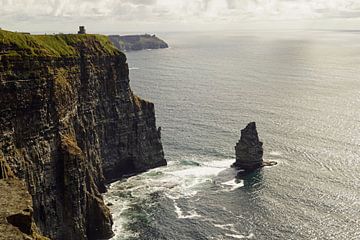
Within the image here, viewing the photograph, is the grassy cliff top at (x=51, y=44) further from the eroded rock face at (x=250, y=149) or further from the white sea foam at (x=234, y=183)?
the white sea foam at (x=234, y=183)

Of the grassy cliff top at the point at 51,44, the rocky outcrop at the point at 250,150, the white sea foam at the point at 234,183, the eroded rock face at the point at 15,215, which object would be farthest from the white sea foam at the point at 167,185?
the eroded rock face at the point at 15,215

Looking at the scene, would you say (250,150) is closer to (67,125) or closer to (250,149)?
(250,149)

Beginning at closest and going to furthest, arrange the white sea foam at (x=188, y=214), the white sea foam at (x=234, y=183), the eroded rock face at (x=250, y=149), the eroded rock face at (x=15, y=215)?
1. the eroded rock face at (x=15, y=215)
2. the white sea foam at (x=188, y=214)
3. the white sea foam at (x=234, y=183)
4. the eroded rock face at (x=250, y=149)

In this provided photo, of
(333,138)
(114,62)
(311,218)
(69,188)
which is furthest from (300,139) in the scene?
(69,188)

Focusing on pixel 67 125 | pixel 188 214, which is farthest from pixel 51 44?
pixel 188 214

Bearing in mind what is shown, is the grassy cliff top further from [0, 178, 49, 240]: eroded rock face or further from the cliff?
[0, 178, 49, 240]: eroded rock face

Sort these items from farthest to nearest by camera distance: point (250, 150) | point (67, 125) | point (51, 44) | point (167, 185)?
point (250, 150) → point (167, 185) → point (51, 44) → point (67, 125)

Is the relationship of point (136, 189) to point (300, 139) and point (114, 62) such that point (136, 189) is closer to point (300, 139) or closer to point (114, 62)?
point (114, 62)
